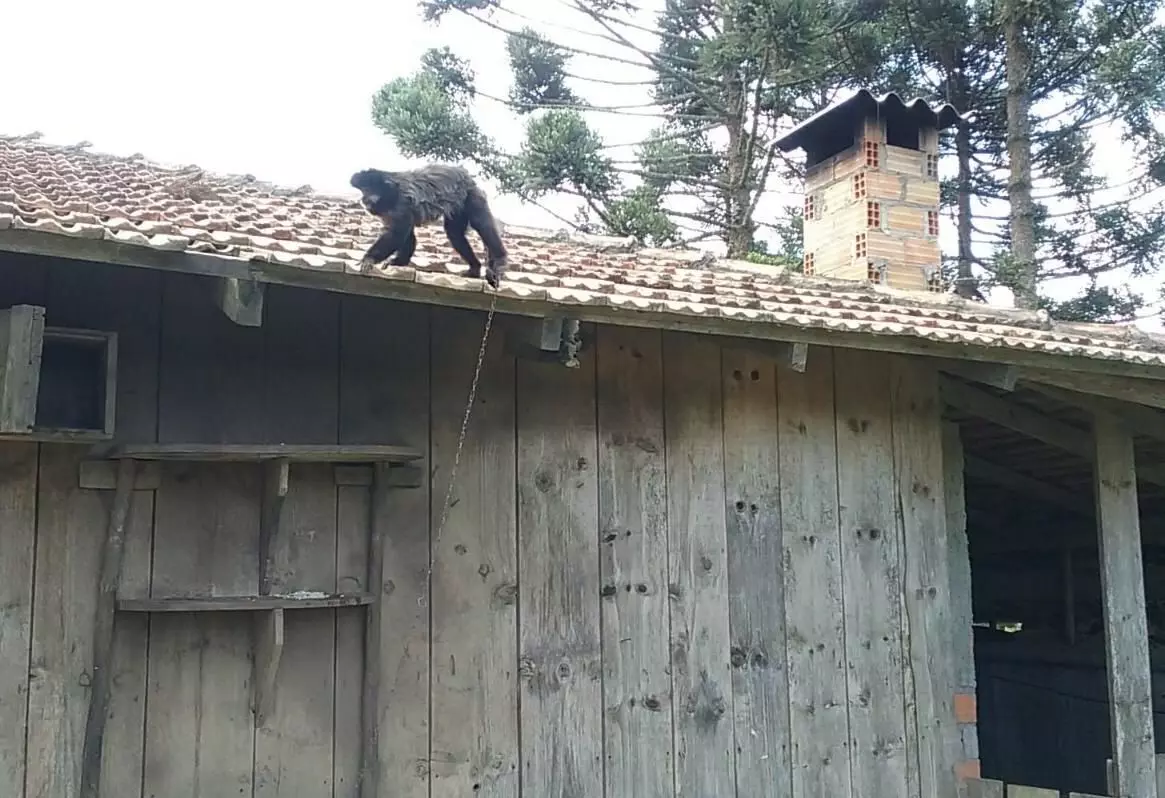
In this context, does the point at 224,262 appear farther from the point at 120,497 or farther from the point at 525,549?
the point at 525,549

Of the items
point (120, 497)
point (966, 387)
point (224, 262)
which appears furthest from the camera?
point (966, 387)

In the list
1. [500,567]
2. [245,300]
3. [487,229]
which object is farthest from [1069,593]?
[245,300]

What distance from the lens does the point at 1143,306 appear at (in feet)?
54.9

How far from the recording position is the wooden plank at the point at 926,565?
4.92 m

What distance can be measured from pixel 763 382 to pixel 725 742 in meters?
1.51

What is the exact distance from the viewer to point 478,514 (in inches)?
164

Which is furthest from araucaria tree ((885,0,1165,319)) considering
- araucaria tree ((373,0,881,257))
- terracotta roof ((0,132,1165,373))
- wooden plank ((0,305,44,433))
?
wooden plank ((0,305,44,433))

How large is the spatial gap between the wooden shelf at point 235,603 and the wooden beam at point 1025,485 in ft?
14.5

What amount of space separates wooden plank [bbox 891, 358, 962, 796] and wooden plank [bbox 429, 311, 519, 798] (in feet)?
6.27

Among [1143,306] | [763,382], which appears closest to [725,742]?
[763,382]

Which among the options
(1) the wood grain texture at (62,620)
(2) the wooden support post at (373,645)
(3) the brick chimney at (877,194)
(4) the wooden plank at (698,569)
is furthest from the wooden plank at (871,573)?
(3) the brick chimney at (877,194)

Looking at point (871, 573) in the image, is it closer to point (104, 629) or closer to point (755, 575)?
point (755, 575)

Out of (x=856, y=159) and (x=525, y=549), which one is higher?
(x=856, y=159)

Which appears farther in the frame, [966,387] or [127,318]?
[966,387]
